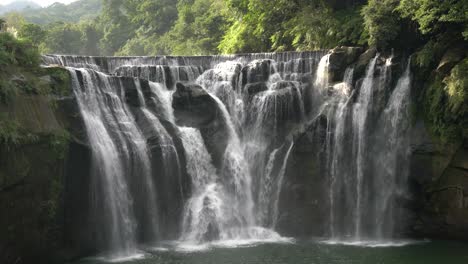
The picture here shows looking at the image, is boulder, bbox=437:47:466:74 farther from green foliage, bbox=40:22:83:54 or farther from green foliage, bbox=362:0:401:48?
green foliage, bbox=40:22:83:54

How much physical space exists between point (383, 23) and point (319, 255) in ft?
38.5

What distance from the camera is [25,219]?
16391 millimetres

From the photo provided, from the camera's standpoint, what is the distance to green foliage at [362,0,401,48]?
22.8m

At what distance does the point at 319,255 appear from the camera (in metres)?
18.5

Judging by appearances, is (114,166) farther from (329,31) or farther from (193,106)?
(329,31)

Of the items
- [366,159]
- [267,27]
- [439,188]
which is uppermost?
[267,27]

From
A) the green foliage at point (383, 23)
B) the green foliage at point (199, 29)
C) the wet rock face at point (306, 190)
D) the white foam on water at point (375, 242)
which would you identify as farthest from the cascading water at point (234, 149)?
the green foliage at point (199, 29)

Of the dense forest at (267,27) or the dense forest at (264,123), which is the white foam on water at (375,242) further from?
the dense forest at (267,27)

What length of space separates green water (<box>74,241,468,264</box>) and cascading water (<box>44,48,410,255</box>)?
1.48 meters

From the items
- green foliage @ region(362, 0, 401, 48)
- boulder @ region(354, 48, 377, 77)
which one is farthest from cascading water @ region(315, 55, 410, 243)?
green foliage @ region(362, 0, 401, 48)

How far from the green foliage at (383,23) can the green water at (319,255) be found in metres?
9.69

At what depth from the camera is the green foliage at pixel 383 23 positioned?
22.8m

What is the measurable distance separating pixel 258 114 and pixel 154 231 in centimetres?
783

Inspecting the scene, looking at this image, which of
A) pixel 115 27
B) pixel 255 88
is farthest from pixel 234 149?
pixel 115 27
